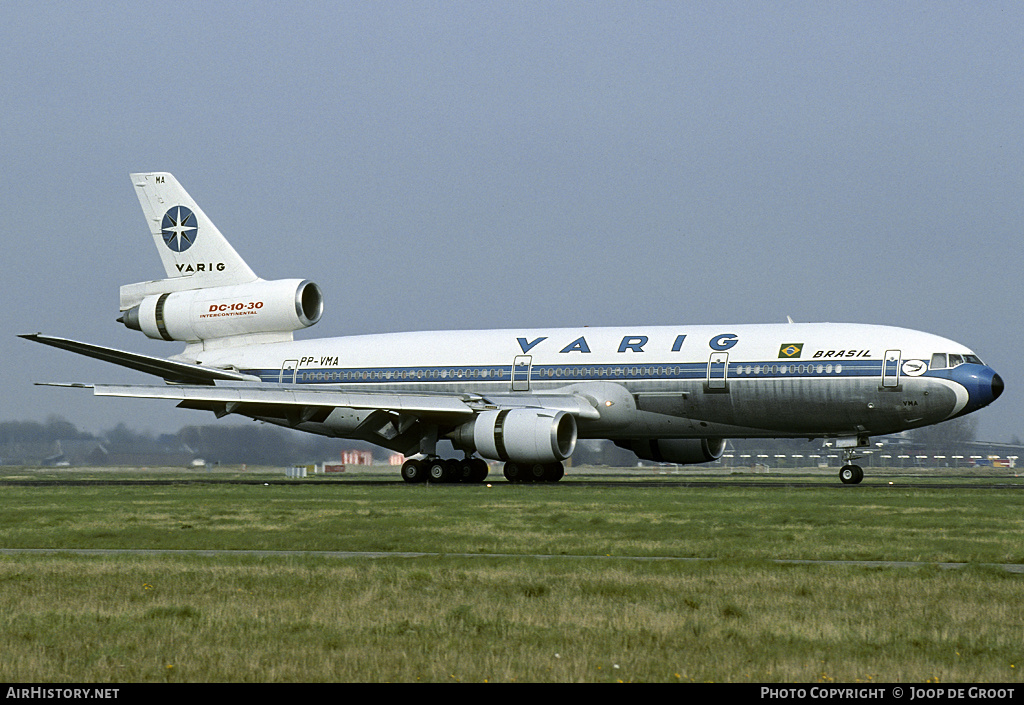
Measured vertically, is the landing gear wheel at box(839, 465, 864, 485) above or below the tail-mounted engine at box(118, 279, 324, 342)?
below

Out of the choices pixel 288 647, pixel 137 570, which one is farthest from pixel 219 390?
pixel 288 647

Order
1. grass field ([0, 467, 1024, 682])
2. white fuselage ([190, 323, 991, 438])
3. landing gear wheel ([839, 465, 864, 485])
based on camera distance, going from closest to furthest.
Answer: grass field ([0, 467, 1024, 682]), white fuselage ([190, 323, 991, 438]), landing gear wheel ([839, 465, 864, 485])

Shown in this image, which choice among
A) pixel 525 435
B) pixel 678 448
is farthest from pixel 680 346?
pixel 678 448

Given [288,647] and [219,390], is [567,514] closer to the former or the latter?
Result: [288,647]

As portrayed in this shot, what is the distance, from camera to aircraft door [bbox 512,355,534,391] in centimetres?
3903

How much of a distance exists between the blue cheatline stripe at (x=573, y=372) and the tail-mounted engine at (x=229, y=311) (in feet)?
6.13

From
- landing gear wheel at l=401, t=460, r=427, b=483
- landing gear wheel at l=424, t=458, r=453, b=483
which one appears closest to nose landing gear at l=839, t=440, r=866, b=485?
landing gear wheel at l=424, t=458, r=453, b=483

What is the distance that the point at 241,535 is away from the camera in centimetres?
2066

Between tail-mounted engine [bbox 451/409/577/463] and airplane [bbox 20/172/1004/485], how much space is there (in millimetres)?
60

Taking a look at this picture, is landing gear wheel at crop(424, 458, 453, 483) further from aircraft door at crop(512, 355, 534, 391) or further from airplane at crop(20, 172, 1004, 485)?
aircraft door at crop(512, 355, 534, 391)

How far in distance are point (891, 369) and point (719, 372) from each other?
16.3 ft

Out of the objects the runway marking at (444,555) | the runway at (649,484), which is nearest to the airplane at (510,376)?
the runway at (649,484)

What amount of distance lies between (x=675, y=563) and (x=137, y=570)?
705 cm

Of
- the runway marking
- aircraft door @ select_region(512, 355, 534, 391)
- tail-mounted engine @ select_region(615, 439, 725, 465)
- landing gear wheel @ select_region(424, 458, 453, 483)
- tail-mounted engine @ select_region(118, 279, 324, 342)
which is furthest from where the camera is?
tail-mounted engine @ select_region(118, 279, 324, 342)
